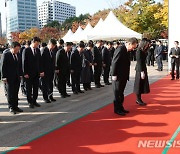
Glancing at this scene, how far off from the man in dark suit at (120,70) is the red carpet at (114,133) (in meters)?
0.35

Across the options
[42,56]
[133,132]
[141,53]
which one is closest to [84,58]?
[42,56]

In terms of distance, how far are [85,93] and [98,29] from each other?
321 inches

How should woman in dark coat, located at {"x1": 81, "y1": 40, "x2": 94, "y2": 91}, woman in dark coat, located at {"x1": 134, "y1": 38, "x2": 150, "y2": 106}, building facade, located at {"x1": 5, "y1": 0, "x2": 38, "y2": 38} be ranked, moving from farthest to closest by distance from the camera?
1. building facade, located at {"x1": 5, "y1": 0, "x2": 38, "y2": 38}
2. woman in dark coat, located at {"x1": 81, "y1": 40, "x2": 94, "y2": 91}
3. woman in dark coat, located at {"x1": 134, "y1": 38, "x2": 150, "y2": 106}

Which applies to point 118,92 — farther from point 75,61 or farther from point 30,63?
point 75,61

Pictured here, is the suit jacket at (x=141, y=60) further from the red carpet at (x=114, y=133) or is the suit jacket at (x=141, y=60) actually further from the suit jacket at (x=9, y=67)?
the suit jacket at (x=9, y=67)

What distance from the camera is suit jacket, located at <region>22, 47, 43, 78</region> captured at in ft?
23.4

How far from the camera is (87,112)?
6.91m

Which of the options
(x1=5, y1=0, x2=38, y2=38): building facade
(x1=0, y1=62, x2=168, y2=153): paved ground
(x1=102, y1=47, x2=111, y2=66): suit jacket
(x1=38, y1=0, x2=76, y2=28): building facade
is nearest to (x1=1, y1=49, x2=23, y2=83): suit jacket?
(x1=0, y1=62, x2=168, y2=153): paved ground

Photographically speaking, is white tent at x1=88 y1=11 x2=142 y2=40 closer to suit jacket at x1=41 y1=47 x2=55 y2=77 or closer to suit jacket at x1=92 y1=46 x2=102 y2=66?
suit jacket at x1=92 y1=46 x2=102 y2=66

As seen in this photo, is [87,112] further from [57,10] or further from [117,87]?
[57,10]

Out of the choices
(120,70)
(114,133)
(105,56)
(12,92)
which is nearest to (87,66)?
(105,56)

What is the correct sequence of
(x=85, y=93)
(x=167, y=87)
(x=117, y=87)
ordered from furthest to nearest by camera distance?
1. (x=167, y=87)
2. (x=85, y=93)
3. (x=117, y=87)

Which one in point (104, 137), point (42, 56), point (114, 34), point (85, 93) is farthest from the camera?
point (114, 34)

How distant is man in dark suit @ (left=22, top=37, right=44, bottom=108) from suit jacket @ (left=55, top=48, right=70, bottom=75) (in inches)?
42.5
